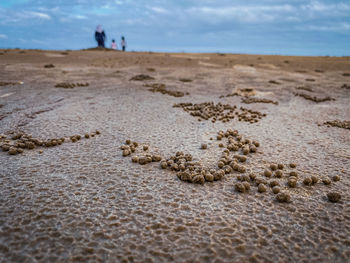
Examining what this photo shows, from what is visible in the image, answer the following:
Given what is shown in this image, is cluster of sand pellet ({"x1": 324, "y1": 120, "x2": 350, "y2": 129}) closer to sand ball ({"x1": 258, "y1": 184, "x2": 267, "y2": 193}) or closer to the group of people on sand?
sand ball ({"x1": 258, "y1": 184, "x2": 267, "y2": 193})

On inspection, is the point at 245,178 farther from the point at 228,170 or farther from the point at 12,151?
the point at 12,151

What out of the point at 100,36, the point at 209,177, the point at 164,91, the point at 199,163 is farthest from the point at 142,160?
the point at 100,36

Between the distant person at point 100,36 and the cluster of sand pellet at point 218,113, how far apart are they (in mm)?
22149

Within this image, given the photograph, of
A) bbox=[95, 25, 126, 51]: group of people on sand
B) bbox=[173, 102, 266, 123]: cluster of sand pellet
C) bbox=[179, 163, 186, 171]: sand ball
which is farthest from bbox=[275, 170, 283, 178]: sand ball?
bbox=[95, 25, 126, 51]: group of people on sand

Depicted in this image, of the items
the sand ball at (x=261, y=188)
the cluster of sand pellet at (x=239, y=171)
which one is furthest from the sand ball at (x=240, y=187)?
the sand ball at (x=261, y=188)

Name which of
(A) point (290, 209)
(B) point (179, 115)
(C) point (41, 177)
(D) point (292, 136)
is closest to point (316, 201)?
(A) point (290, 209)

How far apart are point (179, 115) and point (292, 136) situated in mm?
2360

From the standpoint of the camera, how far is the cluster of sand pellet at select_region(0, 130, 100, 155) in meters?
3.29

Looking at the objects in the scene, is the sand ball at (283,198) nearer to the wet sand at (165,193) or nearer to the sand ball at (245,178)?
the wet sand at (165,193)

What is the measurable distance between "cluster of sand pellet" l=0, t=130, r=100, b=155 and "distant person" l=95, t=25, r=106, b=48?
78.1ft

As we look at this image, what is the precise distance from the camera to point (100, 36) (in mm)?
25141

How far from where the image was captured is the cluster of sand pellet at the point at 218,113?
528 centimetres

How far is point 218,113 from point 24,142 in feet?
12.7

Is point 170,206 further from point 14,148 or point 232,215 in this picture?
point 14,148
